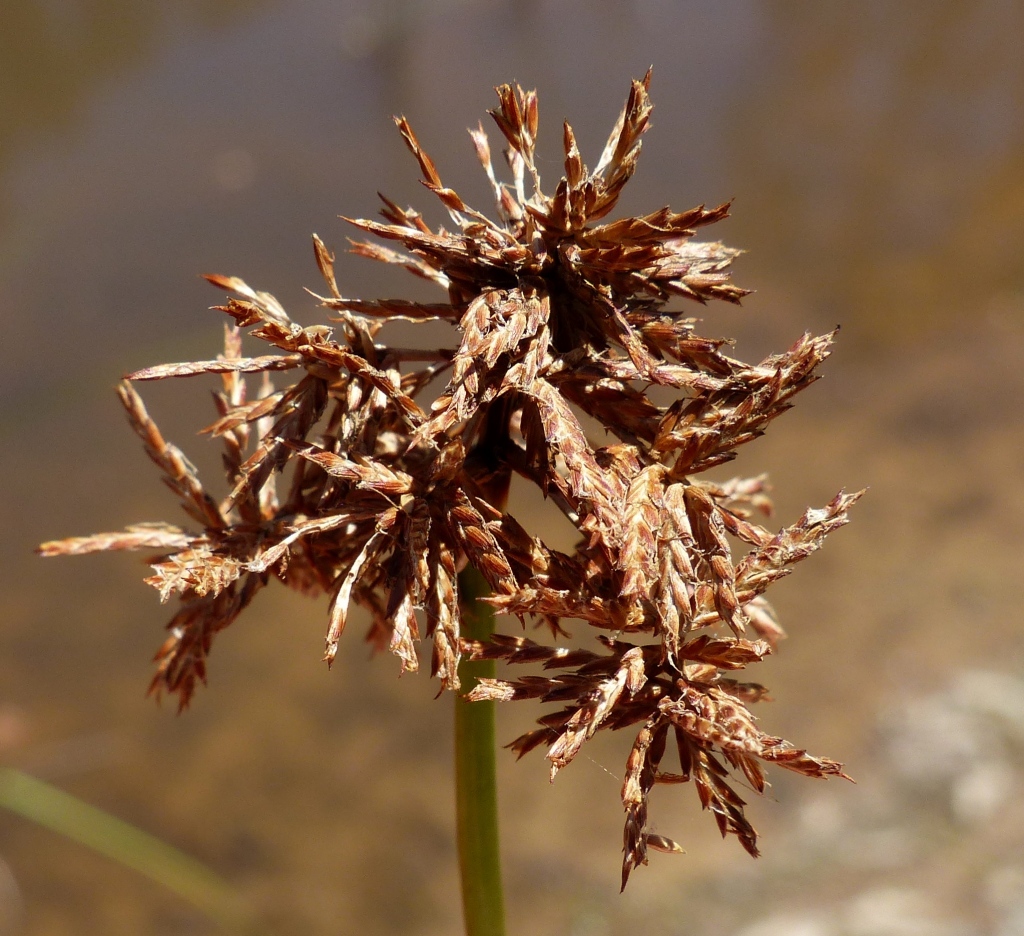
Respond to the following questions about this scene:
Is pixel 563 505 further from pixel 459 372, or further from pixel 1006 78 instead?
pixel 1006 78

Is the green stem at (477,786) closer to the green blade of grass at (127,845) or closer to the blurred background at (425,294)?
the blurred background at (425,294)

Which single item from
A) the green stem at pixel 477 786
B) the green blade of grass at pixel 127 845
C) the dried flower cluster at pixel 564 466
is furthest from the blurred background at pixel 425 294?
the dried flower cluster at pixel 564 466

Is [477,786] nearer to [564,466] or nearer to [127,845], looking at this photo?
[564,466]

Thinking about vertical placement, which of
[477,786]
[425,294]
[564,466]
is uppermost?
[425,294]

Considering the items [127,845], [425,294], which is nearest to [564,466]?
[127,845]

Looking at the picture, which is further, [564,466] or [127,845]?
[127,845]

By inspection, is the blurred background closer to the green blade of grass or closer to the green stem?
the green blade of grass

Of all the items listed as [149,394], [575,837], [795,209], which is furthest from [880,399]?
[149,394]
